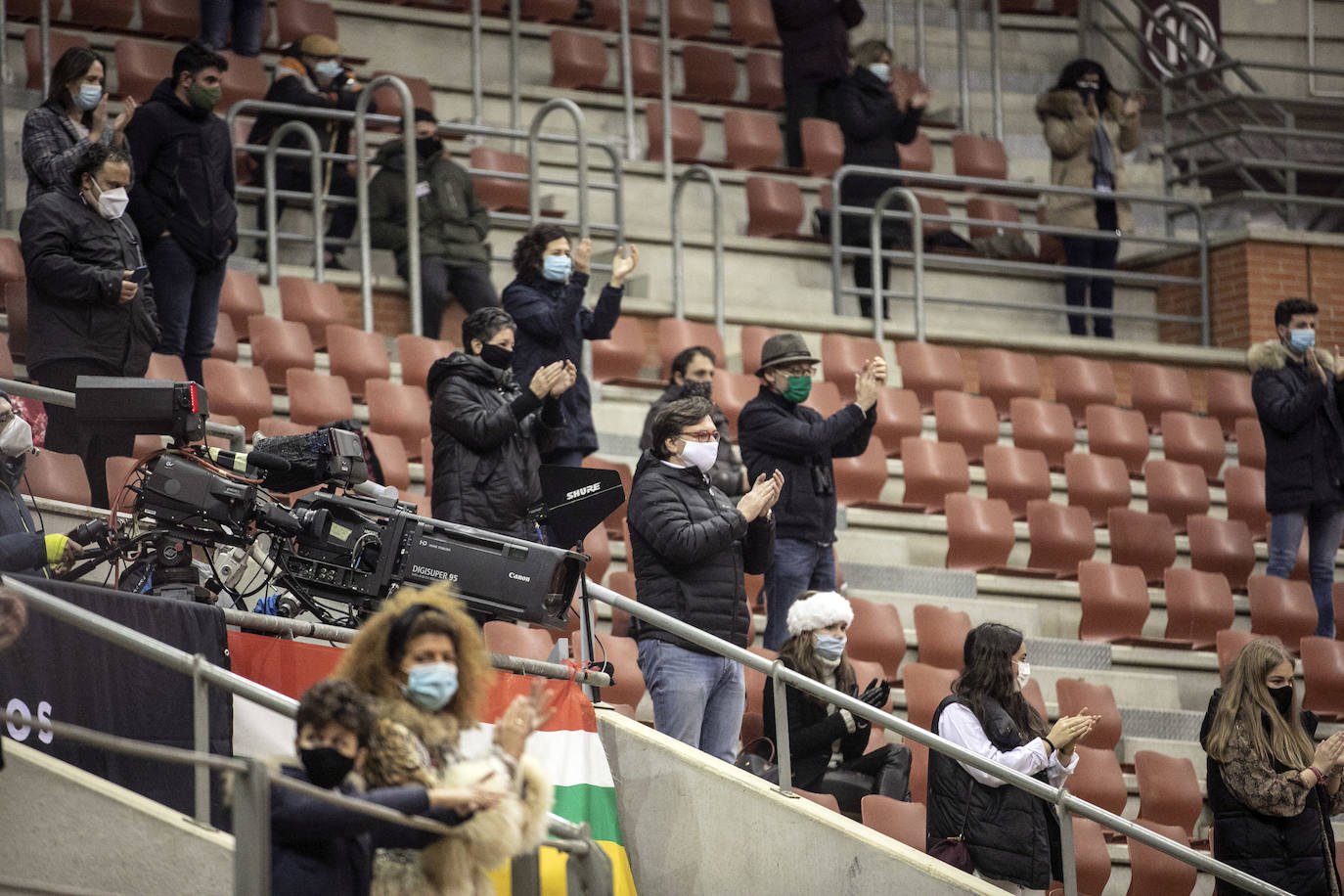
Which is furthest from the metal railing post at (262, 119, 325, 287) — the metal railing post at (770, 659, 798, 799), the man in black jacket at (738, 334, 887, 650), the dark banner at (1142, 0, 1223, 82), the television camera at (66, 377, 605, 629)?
the dark banner at (1142, 0, 1223, 82)

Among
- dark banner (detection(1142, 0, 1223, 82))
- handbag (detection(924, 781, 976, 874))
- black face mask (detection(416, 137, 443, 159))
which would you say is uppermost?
dark banner (detection(1142, 0, 1223, 82))

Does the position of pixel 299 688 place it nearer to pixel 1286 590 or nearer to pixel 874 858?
pixel 874 858

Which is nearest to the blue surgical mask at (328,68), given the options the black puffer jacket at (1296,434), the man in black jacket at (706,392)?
the man in black jacket at (706,392)

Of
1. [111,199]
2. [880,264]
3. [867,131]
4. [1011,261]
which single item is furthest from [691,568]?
[1011,261]

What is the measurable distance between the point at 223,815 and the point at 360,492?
171 cm

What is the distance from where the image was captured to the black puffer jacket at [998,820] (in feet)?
19.5

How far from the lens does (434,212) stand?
32.8ft

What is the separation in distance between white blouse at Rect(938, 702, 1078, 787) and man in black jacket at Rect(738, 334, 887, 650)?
1366 millimetres

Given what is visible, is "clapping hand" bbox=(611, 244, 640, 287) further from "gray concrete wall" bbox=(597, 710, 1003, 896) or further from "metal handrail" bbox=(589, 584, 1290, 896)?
"gray concrete wall" bbox=(597, 710, 1003, 896)

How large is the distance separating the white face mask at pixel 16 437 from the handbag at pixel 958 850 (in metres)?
2.97

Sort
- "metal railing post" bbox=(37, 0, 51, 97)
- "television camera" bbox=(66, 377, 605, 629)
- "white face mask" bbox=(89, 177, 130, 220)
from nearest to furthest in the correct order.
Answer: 1. "television camera" bbox=(66, 377, 605, 629)
2. "white face mask" bbox=(89, 177, 130, 220)
3. "metal railing post" bbox=(37, 0, 51, 97)

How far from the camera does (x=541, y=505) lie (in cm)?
605

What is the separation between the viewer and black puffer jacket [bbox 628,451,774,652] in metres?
6.22

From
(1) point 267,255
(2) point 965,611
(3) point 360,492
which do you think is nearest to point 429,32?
(1) point 267,255
